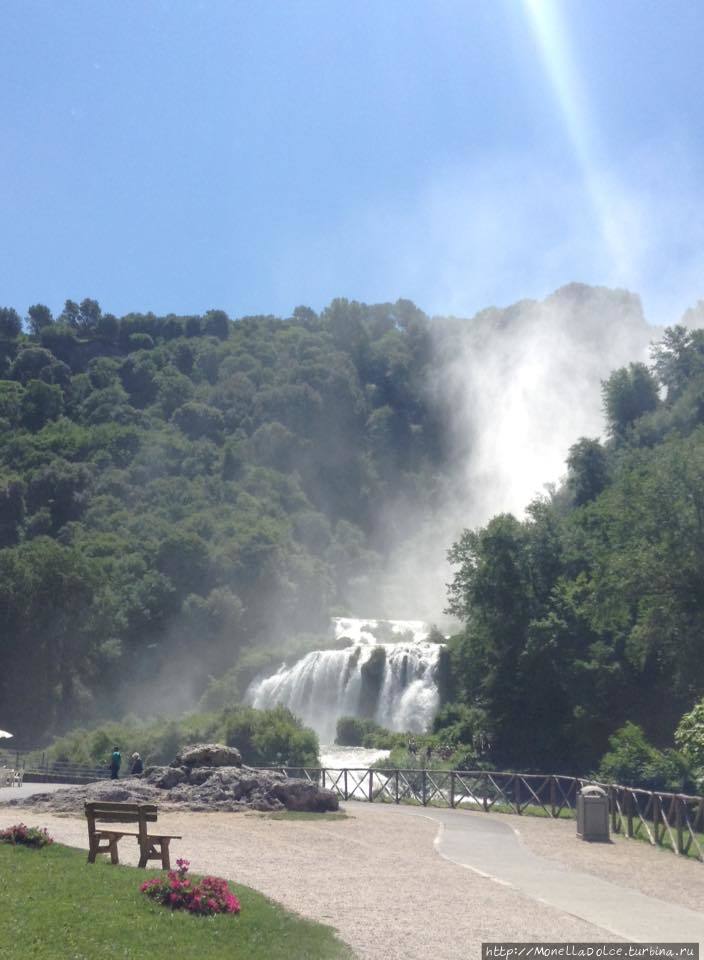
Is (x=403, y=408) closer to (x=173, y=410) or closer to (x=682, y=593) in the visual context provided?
(x=173, y=410)

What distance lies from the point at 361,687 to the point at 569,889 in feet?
150

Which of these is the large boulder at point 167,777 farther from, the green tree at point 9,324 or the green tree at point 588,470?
the green tree at point 9,324

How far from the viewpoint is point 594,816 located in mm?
21047

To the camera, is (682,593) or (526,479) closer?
(682,593)

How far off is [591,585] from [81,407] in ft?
313

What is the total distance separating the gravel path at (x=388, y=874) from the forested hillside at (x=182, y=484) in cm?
5404

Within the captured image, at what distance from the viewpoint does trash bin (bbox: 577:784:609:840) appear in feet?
68.7

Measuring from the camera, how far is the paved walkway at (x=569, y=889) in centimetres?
1084

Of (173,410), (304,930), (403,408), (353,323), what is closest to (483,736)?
(304,930)

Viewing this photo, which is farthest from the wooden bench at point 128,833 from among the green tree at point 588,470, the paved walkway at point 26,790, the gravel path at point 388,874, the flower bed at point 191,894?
the green tree at point 588,470

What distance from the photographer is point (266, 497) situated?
111 metres

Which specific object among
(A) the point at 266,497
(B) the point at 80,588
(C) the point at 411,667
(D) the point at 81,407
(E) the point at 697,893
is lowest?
(E) the point at 697,893

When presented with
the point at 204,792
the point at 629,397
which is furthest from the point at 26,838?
the point at 629,397

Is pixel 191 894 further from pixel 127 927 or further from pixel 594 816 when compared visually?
pixel 594 816
